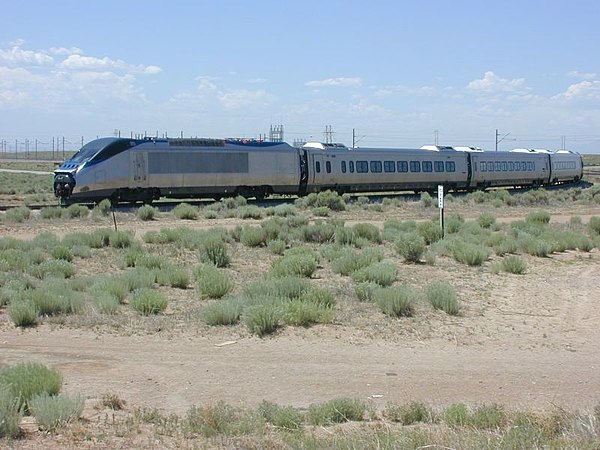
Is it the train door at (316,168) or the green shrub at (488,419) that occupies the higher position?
the train door at (316,168)

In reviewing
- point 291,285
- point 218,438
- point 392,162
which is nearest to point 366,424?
point 218,438

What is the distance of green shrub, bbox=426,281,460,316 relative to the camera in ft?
47.9

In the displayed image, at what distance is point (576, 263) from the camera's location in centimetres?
2167

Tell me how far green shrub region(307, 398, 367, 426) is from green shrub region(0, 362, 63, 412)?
2783mm

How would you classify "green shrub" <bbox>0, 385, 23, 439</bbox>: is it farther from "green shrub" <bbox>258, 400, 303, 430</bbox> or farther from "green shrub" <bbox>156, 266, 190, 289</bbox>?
"green shrub" <bbox>156, 266, 190, 289</bbox>

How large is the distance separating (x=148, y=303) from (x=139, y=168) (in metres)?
22.4

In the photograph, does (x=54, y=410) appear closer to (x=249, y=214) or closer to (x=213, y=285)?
(x=213, y=285)

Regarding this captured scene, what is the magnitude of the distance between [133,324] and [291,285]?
328 cm

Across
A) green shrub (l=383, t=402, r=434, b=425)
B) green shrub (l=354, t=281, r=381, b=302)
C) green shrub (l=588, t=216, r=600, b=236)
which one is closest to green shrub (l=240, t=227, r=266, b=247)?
green shrub (l=354, t=281, r=381, b=302)

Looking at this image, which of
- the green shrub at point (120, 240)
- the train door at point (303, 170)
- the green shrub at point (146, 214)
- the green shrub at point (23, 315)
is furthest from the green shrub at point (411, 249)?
the train door at point (303, 170)

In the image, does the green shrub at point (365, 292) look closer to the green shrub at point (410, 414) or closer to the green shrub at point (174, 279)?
the green shrub at point (174, 279)

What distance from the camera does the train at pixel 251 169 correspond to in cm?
3506

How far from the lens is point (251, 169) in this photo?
41.0 metres

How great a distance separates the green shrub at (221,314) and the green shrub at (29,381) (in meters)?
4.25
